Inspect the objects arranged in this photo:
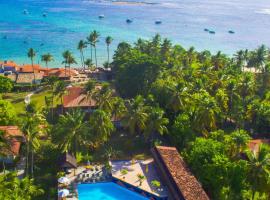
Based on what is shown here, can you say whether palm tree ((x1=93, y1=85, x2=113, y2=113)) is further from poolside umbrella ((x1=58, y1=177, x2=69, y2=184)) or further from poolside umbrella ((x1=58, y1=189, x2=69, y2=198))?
poolside umbrella ((x1=58, y1=189, x2=69, y2=198))

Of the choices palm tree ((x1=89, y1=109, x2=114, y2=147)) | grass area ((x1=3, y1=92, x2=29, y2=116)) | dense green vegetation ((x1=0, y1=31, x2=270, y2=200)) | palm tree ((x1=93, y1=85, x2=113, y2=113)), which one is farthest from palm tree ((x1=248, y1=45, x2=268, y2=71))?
grass area ((x1=3, y1=92, x2=29, y2=116))

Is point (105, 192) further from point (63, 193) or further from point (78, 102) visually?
point (78, 102)

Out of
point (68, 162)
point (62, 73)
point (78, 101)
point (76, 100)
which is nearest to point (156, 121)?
point (68, 162)

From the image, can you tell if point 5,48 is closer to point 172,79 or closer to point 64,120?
point 172,79

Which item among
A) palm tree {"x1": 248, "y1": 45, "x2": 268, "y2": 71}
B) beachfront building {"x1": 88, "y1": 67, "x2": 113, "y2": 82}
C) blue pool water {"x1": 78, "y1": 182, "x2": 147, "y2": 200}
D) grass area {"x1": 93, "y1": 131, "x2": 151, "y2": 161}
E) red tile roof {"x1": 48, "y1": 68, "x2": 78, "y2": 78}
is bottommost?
blue pool water {"x1": 78, "y1": 182, "x2": 147, "y2": 200}

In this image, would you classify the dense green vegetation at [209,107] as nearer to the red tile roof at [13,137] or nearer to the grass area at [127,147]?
the grass area at [127,147]
